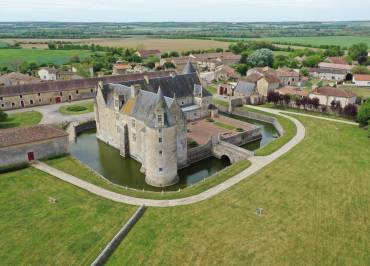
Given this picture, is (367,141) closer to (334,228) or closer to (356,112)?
(356,112)

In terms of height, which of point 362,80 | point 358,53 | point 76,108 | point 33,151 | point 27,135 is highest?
point 358,53

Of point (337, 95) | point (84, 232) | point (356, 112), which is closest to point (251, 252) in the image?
point (84, 232)

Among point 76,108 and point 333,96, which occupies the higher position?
point 333,96

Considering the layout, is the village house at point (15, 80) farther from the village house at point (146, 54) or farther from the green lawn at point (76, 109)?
the village house at point (146, 54)

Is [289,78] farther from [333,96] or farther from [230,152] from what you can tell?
[230,152]

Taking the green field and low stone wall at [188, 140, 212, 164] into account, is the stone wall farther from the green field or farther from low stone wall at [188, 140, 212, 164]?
the green field

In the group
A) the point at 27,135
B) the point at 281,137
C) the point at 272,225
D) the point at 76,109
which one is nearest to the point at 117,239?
the point at 272,225

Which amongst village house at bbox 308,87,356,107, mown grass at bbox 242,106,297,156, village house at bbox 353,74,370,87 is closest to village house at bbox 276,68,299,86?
village house at bbox 353,74,370,87
